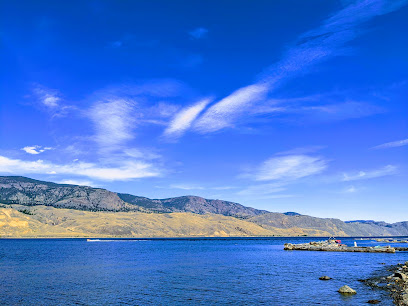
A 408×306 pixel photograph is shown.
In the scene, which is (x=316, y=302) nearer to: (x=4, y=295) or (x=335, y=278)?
(x=335, y=278)

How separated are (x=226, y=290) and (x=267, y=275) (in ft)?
56.6

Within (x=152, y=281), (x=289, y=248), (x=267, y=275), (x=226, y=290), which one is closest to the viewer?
(x=226, y=290)

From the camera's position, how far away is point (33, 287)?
144ft

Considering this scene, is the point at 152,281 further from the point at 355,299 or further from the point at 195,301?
the point at 355,299

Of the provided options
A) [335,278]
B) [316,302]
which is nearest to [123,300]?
[316,302]

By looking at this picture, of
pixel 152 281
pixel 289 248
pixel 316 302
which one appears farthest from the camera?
pixel 289 248

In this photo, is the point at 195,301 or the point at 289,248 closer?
the point at 195,301

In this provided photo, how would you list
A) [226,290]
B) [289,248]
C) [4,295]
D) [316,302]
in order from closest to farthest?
[316,302] < [4,295] < [226,290] < [289,248]

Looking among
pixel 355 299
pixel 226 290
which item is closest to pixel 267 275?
pixel 226 290

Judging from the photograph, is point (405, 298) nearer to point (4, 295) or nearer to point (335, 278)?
point (335, 278)

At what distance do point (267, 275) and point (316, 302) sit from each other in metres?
22.5

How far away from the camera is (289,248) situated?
148m

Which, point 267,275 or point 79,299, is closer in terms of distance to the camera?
point 79,299

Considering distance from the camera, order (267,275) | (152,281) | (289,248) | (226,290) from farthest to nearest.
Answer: (289,248) → (267,275) → (152,281) → (226,290)
